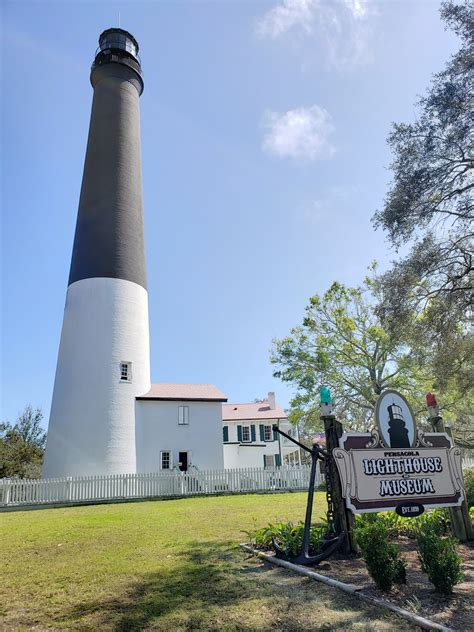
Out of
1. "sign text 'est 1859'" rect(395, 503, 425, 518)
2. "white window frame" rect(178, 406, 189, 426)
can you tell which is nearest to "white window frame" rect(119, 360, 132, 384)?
"white window frame" rect(178, 406, 189, 426)

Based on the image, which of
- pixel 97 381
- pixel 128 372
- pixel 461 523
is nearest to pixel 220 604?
pixel 461 523

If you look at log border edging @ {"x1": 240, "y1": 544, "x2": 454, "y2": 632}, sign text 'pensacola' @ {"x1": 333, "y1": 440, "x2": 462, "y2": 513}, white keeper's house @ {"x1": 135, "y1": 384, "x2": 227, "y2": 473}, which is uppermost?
white keeper's house @ {"x1": 135, "y1": 384, "x2": 227, "y2": 473}

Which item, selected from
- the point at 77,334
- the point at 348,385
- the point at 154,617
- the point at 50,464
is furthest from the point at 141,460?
the point at 154,617

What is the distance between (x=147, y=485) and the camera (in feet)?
64.5

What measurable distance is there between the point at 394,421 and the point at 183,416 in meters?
18.3

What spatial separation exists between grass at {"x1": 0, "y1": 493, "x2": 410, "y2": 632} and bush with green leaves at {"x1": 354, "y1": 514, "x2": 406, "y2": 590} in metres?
0.41

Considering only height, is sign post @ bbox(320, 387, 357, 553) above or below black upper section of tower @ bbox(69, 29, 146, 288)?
below

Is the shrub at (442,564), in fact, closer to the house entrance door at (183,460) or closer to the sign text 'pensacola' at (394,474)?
the sign text 'pensacola' at (394,474)

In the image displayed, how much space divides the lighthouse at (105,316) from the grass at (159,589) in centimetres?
1163

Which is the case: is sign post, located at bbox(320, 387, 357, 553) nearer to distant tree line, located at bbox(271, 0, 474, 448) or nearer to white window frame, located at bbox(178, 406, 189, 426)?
distant tree line, located at bbox(271, 0, 474, 448)

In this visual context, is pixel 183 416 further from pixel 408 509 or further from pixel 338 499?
pixel 408 509

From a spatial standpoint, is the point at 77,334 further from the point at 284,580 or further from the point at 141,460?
the point at 284,580

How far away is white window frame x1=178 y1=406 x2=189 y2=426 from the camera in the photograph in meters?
23.9

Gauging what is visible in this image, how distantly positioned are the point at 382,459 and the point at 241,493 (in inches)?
593
